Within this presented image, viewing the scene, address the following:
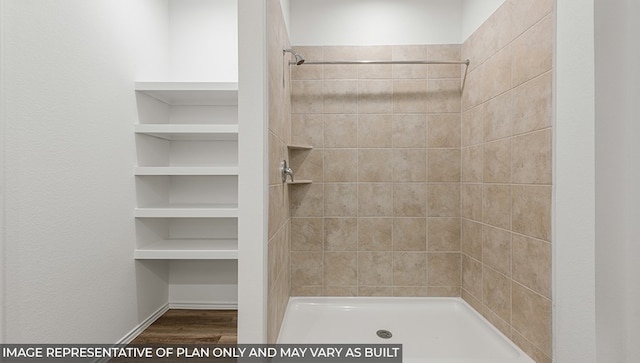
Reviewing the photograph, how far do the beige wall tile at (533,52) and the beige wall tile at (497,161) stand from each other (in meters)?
0.33

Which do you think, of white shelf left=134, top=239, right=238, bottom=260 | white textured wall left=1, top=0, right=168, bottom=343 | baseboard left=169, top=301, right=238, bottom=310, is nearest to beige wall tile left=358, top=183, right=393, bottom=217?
white shelf left=134, top=239, right=238, bottom=260

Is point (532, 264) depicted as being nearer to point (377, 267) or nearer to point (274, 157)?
point (377, 267)

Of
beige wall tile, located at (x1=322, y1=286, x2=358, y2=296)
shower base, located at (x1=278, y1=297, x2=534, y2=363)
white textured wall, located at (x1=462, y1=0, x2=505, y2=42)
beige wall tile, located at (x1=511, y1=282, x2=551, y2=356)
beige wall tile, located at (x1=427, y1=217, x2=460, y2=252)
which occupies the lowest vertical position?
shower base, located at (x1=278, y1=297, x2=534, y2=363)

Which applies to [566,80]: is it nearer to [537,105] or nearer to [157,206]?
[537,105]

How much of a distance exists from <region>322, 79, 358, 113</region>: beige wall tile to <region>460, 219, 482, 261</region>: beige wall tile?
109 cm

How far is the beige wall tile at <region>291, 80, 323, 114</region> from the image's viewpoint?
2.24m

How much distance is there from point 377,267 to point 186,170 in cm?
150

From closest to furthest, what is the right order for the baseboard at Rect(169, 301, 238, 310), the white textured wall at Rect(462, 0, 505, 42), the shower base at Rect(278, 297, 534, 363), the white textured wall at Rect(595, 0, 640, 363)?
the white textured wall at Rect(595, 0, 640, 363)
the shower base at Rect(278, 297, 534, 363)
the white textured wall at Rect(462, 0, 505, 42)
the baseboard at Rect(169, 301, 238, 310)

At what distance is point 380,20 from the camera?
7.32 ft

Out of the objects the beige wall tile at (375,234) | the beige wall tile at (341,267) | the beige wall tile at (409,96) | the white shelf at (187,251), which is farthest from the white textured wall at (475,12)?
the white shelf at (187,251)

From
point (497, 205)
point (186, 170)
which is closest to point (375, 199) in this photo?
A: point (497, 205)

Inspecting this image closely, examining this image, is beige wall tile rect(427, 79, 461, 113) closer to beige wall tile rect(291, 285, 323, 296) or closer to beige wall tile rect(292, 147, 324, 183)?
beige wall tile rect(292, 147, 324, 183)

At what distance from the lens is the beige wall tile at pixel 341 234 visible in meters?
2.25

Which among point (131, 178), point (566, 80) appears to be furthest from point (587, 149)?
point (131, 178)
